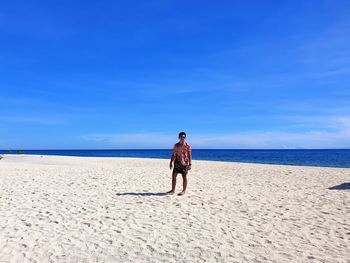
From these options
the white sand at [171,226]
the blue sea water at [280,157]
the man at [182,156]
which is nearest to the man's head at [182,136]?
the man at [182,156]

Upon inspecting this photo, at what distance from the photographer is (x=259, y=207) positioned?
27.0ft

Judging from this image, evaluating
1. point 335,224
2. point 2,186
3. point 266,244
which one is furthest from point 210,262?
point 2,186

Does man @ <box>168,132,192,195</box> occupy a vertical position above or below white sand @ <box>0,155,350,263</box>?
above

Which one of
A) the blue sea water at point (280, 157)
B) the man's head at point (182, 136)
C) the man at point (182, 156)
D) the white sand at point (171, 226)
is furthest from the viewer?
the blue sea water at point (280, 157)

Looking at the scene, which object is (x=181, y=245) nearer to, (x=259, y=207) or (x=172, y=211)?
(x=172, y=211)

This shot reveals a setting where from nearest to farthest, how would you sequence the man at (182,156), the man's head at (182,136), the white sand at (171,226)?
1. the white sand at (171,226)
2. the man's head at (182,136)
3. the man at (182,156)

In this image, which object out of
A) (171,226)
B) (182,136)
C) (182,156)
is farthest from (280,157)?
(171,226)

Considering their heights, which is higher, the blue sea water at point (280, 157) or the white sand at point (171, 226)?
the blue sea water at point (280, 157)

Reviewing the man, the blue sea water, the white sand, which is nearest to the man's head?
the man

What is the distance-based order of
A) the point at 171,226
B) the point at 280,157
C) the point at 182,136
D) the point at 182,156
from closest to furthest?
1. the point at 171,226
2. the point at 182,136
3. the point at 182,156
4. the point at 280,157

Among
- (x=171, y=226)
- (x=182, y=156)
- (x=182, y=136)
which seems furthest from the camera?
(x=182, y=156)

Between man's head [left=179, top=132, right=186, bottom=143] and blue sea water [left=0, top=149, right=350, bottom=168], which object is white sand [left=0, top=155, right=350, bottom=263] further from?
blue sea water [left=0, top=149, right=350, bottom=168]

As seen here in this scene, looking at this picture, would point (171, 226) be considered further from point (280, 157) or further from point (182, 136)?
point (280, 157)

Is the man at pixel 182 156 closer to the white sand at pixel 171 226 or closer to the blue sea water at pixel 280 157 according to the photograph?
the white sand at pixel 171 226
